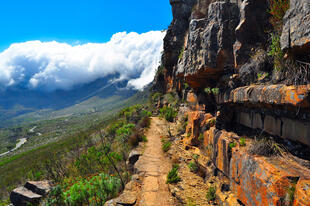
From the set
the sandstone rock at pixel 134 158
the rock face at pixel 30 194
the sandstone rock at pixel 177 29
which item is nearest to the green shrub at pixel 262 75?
the sandstone rock at pixel 134 158

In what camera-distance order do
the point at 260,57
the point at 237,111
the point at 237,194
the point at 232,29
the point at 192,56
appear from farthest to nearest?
the point at 192,56, the point at 232,29, the point at 237,111, the point at 260,57, the point at 237,194

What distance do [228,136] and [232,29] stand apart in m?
4.49

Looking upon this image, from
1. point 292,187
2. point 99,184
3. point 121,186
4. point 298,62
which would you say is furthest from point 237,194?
point 99,184

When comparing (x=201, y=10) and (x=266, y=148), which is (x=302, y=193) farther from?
(x=201, y=10)

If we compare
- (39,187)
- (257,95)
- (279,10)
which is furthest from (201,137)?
(39,187)

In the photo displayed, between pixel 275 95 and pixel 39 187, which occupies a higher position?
pixel 275 95

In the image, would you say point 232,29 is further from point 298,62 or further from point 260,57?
point 298,62

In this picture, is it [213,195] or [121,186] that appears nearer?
[213,195]

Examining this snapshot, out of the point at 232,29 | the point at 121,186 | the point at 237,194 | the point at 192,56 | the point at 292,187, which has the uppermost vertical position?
the point at 232,29

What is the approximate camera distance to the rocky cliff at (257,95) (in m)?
3.40

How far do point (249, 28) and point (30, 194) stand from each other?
14.0 m

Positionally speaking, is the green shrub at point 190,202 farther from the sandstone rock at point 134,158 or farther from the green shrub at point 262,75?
the sandstone rock at point 134,158

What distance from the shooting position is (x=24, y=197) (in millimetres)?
9297

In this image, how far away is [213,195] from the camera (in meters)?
5.49
